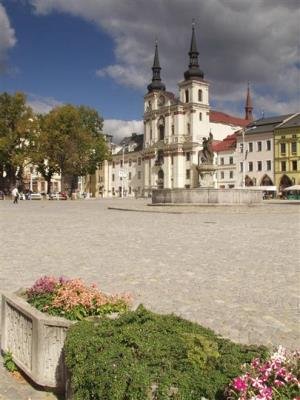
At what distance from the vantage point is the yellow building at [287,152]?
2995 inches

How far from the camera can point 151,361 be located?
308 centimetres

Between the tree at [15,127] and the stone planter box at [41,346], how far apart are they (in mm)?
59574

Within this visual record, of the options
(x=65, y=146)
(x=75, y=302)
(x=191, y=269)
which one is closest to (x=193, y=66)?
(x=65, y=146)

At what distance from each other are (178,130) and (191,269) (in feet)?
301

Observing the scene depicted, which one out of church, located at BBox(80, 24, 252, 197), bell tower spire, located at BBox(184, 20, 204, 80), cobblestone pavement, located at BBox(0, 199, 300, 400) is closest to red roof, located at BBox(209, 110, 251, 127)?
church, located at BBox(80, 24, 252, 197)

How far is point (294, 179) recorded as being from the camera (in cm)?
7700

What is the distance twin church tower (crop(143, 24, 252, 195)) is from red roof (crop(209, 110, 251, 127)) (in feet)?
17.9

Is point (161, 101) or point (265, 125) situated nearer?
point (265, 125)

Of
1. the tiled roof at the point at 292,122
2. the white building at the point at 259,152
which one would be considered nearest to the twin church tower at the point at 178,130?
the white building at the point at 259,152

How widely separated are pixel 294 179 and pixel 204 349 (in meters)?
77.4

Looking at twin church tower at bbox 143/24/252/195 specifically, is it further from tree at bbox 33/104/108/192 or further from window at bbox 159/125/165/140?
tree at bbox 33/104/108/192

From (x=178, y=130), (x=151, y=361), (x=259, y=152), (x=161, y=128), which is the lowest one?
(x=151, y=361)

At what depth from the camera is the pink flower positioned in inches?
102

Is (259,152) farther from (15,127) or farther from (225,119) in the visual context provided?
(15,127)
